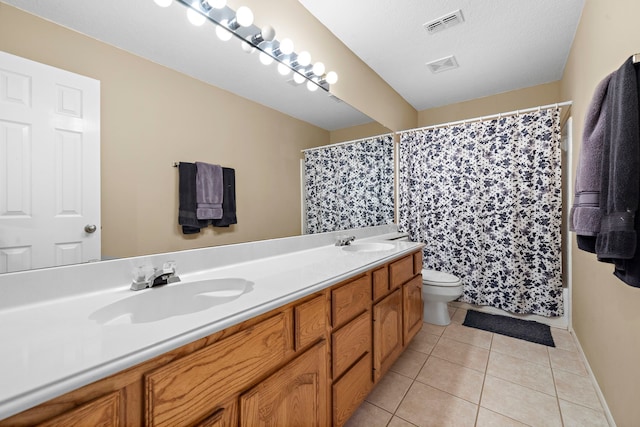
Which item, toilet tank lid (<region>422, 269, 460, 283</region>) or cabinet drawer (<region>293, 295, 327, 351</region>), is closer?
cabinet drawer (<region>293, 295, 327, 351</region>)

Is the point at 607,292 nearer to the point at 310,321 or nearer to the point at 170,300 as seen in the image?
the point at 310,321

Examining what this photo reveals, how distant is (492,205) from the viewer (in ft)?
8.24

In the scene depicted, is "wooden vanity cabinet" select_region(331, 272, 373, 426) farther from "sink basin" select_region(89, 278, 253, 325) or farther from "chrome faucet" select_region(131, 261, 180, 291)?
"chrome faucet" select_region(131, 261, 180, 291)

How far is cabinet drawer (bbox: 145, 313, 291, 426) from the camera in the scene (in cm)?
57

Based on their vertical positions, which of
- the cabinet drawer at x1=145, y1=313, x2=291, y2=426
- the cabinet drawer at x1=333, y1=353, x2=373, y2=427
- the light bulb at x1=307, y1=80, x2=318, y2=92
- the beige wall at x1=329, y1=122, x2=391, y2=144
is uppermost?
the light bulb at x1=307, y1=80, x2=318, y2=92

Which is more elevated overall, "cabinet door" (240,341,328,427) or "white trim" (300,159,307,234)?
"white trim" (300,159,307,234)

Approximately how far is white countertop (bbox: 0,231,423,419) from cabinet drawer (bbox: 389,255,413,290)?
A: 0.54 metres

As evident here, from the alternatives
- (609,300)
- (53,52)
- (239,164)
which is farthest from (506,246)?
(53,52)

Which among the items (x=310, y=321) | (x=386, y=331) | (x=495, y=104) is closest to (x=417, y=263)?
(x=386, y=331)

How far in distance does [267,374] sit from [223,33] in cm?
144

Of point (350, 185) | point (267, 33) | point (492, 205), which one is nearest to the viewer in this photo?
point (267, 33)

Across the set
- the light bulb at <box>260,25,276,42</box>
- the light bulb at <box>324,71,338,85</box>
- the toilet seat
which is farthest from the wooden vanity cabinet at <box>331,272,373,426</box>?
the light bulb at <box>324,71,338,85</box>

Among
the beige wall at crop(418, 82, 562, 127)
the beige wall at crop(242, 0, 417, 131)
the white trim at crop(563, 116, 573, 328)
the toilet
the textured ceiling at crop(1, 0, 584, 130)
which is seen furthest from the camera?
the beige wall at crop(418, 82, 562, 127)

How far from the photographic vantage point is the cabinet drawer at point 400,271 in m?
1.57
